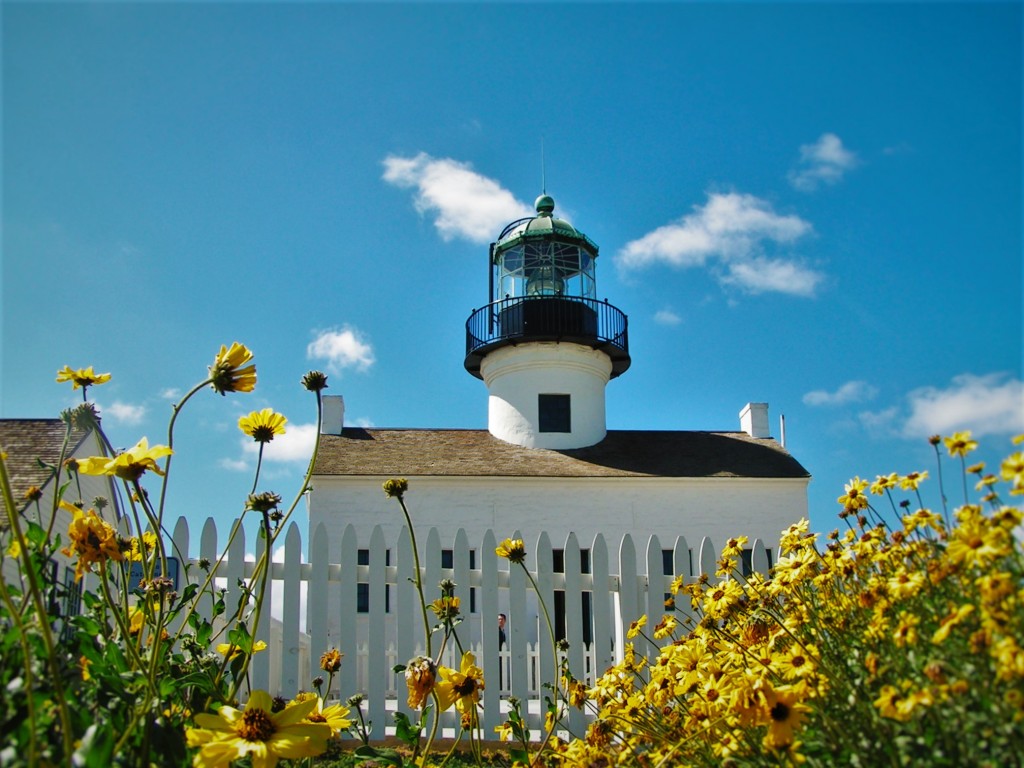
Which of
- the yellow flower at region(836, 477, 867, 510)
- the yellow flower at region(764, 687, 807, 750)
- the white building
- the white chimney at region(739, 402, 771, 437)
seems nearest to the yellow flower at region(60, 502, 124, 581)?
the yellow flower at region(764, 687, 807, 750)

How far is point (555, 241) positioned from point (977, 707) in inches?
724

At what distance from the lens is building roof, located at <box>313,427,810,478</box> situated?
55.8 ft

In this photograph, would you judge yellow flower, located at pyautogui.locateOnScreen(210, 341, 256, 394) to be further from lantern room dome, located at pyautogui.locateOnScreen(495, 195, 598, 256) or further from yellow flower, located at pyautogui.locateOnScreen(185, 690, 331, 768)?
lantern room dome, located at pyautogui.locateOnScreen(495, 195, 598, 256)

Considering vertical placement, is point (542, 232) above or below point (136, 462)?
→ above

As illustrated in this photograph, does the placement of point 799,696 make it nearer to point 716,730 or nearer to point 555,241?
point 716,730

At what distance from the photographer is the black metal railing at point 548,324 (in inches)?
755

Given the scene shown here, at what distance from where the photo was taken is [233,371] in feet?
7.89

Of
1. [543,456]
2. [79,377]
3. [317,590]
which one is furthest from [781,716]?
[543,456]

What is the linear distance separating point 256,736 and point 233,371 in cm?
90

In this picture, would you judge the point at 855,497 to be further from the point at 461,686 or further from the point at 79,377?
the point at 79,377

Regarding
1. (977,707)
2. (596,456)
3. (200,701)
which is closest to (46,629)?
(200,701)

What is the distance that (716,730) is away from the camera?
2836mm

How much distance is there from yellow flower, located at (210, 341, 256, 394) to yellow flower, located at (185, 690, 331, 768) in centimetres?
76

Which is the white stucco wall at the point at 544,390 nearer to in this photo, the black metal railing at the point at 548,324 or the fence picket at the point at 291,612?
the black metal railing at the point at 548,324
